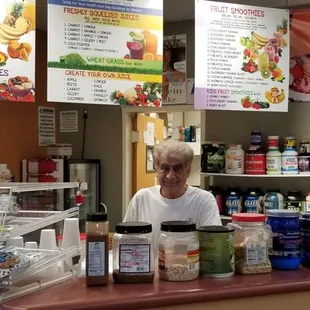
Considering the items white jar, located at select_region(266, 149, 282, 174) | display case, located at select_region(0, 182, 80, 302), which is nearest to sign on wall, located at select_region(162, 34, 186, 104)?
white jar, located at select_region(266, 149, 282, 174)

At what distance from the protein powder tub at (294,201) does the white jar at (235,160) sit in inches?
17.8

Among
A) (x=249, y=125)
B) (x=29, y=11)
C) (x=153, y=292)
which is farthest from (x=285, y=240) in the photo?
(x=249, y=125)

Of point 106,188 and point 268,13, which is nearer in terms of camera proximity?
point 268,13

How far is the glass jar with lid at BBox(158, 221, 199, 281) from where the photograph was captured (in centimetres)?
168

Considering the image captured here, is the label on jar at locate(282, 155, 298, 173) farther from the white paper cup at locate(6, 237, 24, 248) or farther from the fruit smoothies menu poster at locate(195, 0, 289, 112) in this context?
the white paper cup at locate(6, 237, 24, 248)

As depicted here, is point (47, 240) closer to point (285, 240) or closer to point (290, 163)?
point (285, 240)

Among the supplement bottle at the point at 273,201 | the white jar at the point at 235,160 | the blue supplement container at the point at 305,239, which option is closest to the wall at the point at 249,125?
the supplement bottle at the point at 273,201

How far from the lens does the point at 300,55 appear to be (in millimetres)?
3549

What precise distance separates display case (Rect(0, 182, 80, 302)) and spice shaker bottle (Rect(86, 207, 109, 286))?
0.13 metres

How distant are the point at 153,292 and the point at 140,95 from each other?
1368mm

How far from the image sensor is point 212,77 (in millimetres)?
2908

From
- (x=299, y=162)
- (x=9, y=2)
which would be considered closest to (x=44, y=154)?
(x=299, y=162)

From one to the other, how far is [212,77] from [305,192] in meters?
1.89

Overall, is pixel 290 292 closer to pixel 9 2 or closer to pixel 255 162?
pixel 9 2
